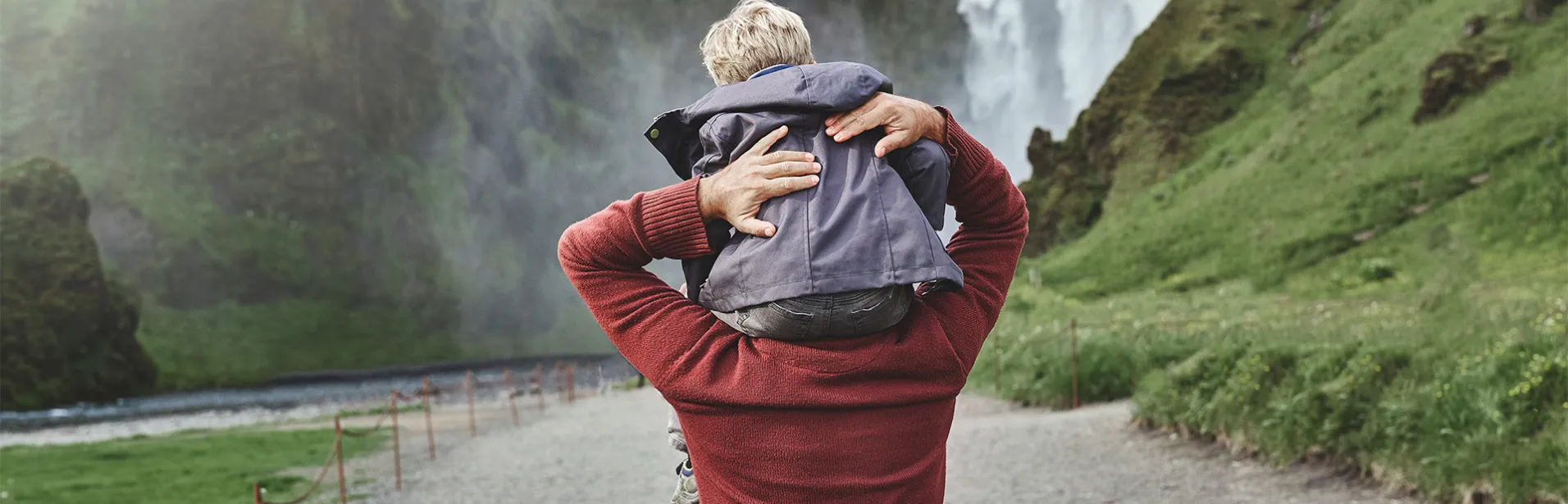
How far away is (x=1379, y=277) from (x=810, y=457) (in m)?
19.8

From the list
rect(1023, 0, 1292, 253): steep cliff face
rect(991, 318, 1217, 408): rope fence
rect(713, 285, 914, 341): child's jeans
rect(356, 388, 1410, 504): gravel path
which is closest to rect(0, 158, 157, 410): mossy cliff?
rect(1023, 0, 1292, 253): steep cliff face

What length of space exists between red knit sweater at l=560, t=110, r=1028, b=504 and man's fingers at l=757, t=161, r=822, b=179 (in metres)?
0.13

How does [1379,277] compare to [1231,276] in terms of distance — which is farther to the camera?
[1231,276]

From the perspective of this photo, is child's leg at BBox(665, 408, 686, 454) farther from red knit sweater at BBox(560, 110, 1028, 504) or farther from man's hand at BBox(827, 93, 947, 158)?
man's hand at BBox(827, 93, 947, 158)

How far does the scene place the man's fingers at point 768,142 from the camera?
1514 mm

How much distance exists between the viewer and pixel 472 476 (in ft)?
49.2

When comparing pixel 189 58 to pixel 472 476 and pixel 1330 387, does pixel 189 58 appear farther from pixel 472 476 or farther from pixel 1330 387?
pixel 1330 387

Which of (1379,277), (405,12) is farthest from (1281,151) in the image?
(405,12)

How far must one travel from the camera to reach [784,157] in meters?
1.49

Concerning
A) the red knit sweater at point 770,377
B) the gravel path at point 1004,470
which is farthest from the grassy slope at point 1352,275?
the red knit sweater at point 770,377

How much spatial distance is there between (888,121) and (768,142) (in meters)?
0.17

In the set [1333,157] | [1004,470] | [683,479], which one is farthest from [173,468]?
[1333,157]

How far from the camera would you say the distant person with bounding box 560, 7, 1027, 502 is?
147 cm

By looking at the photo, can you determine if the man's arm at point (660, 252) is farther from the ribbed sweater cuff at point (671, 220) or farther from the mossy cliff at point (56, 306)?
the mossy cliff at point (56, 306)
